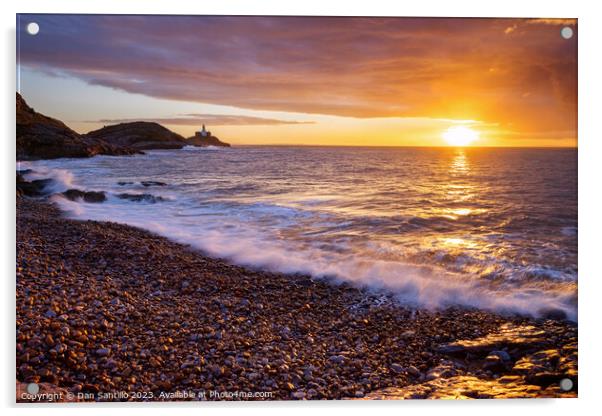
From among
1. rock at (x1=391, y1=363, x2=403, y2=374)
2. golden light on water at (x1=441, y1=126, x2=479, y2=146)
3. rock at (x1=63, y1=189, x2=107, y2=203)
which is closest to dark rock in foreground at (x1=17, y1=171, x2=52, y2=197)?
rock at (x1=63, y1=189, x2=107, y2=203)

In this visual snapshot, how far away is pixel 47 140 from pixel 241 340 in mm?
2444

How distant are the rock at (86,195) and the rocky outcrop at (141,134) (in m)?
0.88

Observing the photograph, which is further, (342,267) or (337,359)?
(342,267)

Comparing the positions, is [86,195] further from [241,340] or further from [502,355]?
[502,355]

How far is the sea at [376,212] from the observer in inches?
173

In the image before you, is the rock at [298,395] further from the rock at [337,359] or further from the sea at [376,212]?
the sea at [376,212]

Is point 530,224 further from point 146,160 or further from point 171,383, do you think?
point 146,160

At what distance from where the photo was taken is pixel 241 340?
12.0 feet

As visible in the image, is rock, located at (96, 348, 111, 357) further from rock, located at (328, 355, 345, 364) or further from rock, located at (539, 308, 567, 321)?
rock, located at (539, 308, 567, 321)

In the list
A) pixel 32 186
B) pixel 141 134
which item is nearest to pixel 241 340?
pixel 141 134

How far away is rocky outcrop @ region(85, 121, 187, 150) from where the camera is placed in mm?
4496

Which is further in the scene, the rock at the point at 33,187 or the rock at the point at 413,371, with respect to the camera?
the rock at the point at 33,187

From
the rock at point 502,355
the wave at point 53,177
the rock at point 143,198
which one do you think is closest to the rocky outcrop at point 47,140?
the wave at point 53,177

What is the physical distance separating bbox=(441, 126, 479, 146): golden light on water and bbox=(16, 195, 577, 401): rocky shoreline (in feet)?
5.17
